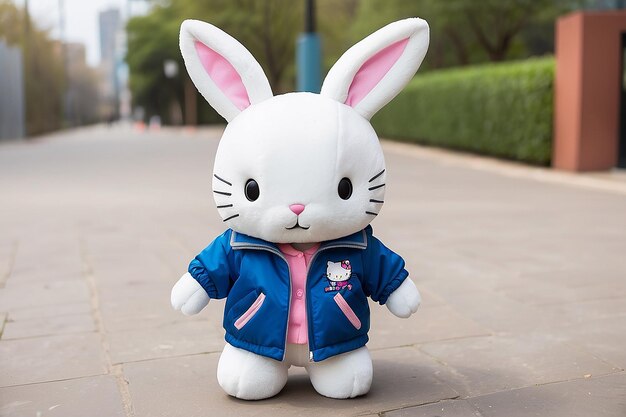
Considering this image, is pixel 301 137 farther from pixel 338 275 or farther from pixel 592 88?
pixel 592 88

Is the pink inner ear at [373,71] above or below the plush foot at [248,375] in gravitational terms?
above

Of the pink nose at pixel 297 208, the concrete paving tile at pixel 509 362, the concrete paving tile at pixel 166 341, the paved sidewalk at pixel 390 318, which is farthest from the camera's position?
the concrete paving tile at pixel 166 341

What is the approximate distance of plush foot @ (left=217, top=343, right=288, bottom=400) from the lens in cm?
326

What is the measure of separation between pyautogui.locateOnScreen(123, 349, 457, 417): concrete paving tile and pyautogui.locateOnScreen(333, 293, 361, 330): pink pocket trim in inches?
12.7

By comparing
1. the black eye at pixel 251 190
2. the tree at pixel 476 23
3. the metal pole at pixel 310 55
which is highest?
the tree at pixel 476 23

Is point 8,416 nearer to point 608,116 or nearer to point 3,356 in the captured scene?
point 3,356

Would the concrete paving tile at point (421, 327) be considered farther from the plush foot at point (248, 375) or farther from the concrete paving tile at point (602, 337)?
the plush foot at point (248, 375)

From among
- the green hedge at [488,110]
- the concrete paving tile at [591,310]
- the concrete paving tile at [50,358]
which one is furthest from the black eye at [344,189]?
the green hedge at [488,110]

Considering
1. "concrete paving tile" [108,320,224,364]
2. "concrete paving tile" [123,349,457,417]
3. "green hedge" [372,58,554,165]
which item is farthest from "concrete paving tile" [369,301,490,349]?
"green hedge" [372,58,554,165]

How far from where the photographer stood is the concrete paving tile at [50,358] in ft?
11.9

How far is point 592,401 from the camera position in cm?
323

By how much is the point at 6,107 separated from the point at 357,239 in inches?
1209

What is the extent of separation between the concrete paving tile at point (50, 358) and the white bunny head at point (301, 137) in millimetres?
1138

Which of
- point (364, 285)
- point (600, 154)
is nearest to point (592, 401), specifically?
point (364, 285)
